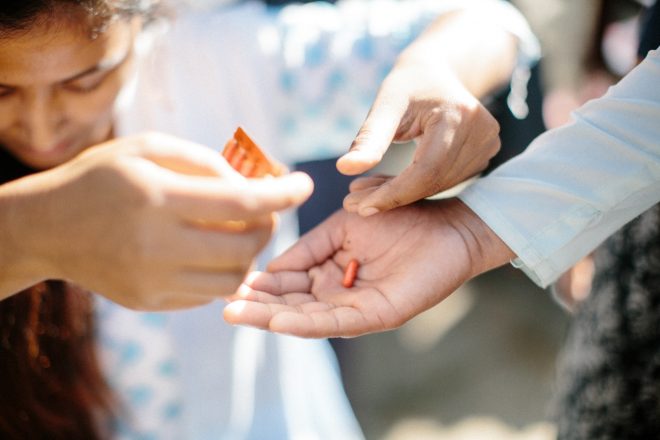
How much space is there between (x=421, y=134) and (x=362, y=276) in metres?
0.23

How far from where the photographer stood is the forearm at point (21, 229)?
0.61m

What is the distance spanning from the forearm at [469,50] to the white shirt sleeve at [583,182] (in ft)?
0.74

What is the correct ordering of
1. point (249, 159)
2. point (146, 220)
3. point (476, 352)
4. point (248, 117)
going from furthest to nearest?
point (476, 352)
point (248, 117)
point (249, 159)
point (146, 220)

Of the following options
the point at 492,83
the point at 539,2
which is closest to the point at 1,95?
the point at 492,83

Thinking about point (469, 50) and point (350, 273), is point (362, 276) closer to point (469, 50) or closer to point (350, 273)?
point (350, 273)

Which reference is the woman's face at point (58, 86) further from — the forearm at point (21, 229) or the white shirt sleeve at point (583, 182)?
the white shirt sleeve at point (583, 182)

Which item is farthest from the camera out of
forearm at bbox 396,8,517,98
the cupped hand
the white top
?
the white top

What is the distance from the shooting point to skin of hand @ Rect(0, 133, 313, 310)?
58 centimetres

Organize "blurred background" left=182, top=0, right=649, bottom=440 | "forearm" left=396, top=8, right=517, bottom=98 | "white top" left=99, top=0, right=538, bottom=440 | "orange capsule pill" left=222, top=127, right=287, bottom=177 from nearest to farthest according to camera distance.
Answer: "orange capsule pill" left=222, top=127, right=287, bottom=177, "forearm" left=396, top=8, right=517, bottom=98, "white top" left=99, top=0, right=538, bottom=440, "blurred background" left=182, top=0, right=649, bottom=440

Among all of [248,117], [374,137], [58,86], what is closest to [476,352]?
[248,117]

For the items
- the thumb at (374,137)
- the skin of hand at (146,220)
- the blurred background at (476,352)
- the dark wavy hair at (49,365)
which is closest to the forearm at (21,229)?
the skin of hand at (146,220)

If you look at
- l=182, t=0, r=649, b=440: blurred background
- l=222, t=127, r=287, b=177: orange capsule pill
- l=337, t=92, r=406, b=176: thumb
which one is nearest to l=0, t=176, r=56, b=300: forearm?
l=222, t=127, r=287, b=177: orange capsule pill

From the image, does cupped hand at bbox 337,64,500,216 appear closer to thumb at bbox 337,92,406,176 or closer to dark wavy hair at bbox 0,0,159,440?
thumb at bbox 337,92,406,176

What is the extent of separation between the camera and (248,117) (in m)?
1.32
